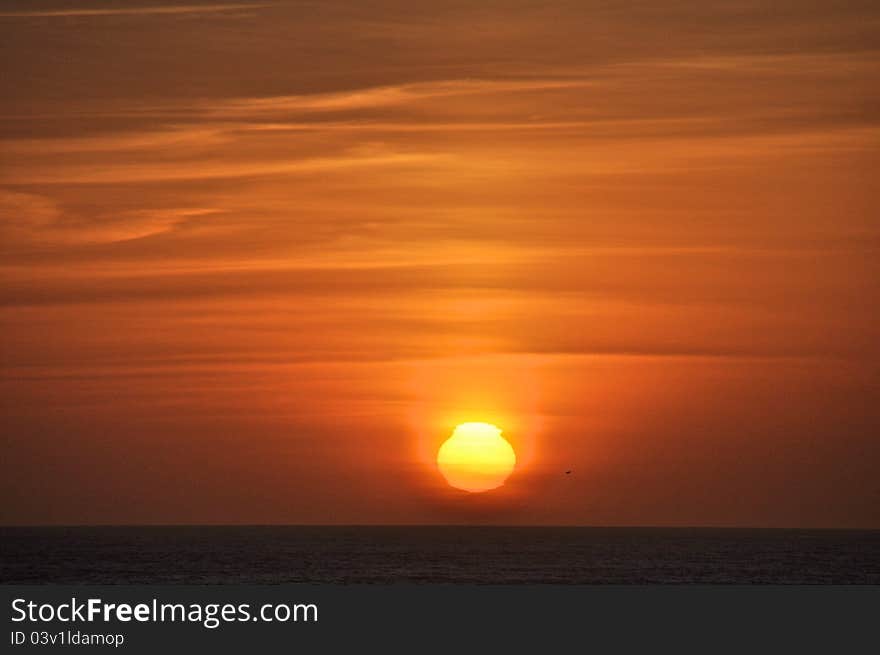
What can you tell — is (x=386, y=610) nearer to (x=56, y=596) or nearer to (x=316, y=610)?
(x=316, y=610)

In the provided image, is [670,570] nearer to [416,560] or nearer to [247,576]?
[416,560]

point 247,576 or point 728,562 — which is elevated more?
point 728,562

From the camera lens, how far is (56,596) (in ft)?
132

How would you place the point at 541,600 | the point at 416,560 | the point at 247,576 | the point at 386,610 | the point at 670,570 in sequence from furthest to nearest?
the point at 416,560
the point at 670,570
the point at 247,576
the point at 541,600
the point at 386,610

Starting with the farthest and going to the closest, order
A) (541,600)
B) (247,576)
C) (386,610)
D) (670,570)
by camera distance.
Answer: (670,570), (247,576), (541,600), (386,610)

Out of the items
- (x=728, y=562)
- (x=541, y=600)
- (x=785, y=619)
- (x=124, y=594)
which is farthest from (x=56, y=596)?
(x=728, y=562)

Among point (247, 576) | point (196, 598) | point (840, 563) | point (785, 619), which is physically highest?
point (840, 563)

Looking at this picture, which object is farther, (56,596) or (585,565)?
(585,565)

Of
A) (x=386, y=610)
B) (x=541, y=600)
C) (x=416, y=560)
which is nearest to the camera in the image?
(x=386, y=610)

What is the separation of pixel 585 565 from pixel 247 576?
34159mm

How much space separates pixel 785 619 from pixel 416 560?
314ft

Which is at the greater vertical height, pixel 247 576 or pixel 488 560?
pixel 488 560

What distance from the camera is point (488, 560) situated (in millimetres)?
132750

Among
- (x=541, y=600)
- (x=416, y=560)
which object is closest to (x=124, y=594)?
(x=541, y=600)
